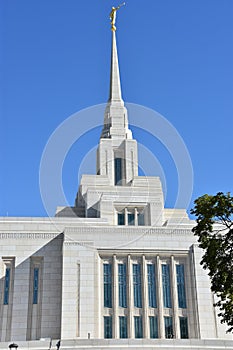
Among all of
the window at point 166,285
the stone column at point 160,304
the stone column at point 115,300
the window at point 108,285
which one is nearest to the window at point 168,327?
the stone column at point 160,304

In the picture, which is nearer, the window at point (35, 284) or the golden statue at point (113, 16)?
the window at point (35, 284)

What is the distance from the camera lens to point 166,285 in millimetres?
47344

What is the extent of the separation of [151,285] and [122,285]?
9.49ft

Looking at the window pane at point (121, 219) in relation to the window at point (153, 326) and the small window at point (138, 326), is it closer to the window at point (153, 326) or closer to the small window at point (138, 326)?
the small window at point (138, 326)

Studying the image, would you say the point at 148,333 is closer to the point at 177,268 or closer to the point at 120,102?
the point at 177,268

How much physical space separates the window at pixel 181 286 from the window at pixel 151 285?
2.43 meters

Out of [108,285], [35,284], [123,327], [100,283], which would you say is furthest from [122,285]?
[35,284]

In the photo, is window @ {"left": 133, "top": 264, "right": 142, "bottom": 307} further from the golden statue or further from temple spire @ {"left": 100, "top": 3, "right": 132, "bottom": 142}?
the golden statue

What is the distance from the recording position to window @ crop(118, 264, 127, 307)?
152 ft

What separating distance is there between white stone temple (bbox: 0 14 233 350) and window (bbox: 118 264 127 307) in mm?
94

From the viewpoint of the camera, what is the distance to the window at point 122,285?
152 feet

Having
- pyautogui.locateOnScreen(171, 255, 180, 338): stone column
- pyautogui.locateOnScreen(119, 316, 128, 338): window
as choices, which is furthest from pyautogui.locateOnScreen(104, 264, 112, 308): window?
pyautogui.locateOnScreen(171, 255, 180, 338): stone column

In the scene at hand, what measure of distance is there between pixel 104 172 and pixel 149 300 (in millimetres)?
19515

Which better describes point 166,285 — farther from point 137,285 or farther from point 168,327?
point 168,327
